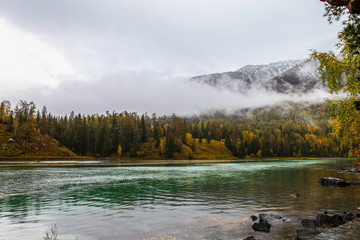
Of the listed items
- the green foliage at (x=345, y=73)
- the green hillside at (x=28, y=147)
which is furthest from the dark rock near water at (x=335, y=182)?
the green hillside at (x=28, y=147)

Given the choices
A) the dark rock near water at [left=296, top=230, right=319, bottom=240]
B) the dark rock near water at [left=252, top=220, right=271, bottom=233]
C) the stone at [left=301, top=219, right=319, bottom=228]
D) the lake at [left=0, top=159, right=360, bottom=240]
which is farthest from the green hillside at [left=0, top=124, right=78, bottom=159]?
the dark rock near water at [left=296, top=230, right=319, bottom=240]

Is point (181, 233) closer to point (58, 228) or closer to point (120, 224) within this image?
point (120, 224)

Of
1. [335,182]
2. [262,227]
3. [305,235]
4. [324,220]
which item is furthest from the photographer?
[335,182]

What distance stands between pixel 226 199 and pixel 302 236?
1759 cm

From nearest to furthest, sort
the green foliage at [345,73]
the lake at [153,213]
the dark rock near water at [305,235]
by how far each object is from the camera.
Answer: the dark rock near water at [305,235] → the green foliage at [345,73] → the lake at [153,213]

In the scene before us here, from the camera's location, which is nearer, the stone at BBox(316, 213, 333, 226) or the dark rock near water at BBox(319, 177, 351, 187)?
the stone at BBox(316, 213, 333, 226)

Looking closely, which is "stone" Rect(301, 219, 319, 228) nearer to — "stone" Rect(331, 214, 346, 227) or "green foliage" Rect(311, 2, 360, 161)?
"stone" Rect(331, 214, 346, 227)

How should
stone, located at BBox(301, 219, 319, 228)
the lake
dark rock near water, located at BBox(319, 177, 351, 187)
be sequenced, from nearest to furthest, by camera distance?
the lake < stone, located at BBox(301, 219, 319, 228) < dark rock near water, located at BBox(319, 177, 351, 187)

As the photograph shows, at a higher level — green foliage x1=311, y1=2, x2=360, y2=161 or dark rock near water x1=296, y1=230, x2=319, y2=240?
green foliage x1=311, y1=2, x2=360, y2=161

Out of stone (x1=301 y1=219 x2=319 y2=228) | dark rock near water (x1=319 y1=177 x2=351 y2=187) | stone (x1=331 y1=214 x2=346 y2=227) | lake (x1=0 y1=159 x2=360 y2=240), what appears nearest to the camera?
lake (x1=0 y1=159 x2=360 y2=240)

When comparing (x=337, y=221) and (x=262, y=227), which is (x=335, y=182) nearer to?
(x=337, y=221)

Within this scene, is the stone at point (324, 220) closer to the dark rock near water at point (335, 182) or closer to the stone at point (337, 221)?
the stone at point (337, 221)

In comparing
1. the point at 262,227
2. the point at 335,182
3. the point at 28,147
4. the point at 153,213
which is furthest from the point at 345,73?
the point at 28,147

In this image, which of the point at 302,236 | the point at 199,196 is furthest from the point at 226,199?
the point at 302,236
